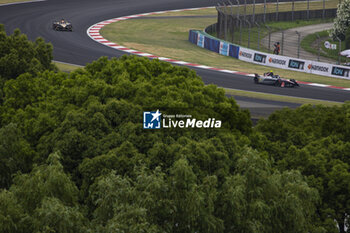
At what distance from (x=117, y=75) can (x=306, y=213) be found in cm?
968

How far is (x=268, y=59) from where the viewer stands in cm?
5212

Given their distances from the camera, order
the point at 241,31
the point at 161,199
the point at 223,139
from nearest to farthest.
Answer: the point at 161,199 < the point at 223,139 < the point at 241,31

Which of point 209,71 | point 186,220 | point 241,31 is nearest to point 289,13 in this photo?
point 241,31

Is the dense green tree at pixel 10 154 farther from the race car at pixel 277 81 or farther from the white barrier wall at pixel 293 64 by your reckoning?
the white barrier wall at pixel 293 64

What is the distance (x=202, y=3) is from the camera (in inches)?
3194

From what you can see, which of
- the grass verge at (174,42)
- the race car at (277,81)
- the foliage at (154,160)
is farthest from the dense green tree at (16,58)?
the grass verge at (174,42)

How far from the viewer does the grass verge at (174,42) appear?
4994 cm

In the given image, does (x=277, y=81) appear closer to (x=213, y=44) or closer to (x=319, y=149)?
(x=213, y=44)

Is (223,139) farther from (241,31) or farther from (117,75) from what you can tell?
(241,31)

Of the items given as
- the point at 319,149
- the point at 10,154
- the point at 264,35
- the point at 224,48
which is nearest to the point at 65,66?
the point at 224,48

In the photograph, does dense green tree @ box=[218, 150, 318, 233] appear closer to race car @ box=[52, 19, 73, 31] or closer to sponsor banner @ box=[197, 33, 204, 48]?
sponsor banner @ box=[197, 33, 204, 48]

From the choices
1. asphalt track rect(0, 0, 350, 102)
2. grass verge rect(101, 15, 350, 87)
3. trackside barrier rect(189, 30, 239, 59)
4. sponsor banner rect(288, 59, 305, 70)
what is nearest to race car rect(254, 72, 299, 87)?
asphalt track rect(0, 0, 350, 102)

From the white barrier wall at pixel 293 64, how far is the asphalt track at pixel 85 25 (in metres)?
5.03

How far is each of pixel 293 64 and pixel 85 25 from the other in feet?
82.3
